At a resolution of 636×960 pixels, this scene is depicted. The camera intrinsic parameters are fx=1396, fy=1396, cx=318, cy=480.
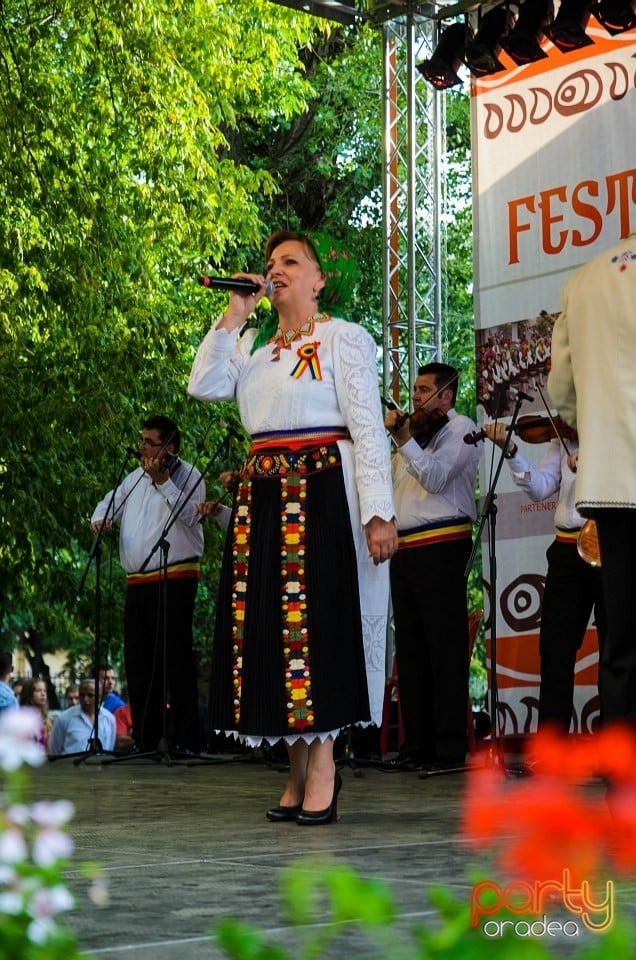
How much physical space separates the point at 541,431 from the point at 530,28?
2.23 metres

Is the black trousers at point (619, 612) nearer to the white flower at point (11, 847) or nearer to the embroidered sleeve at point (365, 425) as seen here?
the embroidered sleeve at point (365, 425)

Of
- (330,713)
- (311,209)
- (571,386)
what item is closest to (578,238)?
(571,386)

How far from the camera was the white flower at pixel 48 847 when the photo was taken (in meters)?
0.84

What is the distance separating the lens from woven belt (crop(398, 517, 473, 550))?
21.3 feet

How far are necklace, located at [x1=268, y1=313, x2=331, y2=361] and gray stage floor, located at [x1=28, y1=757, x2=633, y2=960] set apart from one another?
1.37 metres

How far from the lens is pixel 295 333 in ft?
13.5

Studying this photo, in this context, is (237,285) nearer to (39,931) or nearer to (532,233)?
(532,233)

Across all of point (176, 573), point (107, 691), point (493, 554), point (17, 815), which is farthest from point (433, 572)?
point (107, 691)

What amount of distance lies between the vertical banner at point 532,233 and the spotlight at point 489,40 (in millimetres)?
295

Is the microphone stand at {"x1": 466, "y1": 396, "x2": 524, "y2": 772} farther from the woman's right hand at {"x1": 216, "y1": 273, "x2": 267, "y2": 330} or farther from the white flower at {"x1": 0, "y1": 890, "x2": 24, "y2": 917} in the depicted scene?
the white flower at {"x1": 0, "y1": 890, "x2": 24, "y2": 917}

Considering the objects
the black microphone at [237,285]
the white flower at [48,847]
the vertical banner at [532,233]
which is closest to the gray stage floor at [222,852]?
the white flower at [48,847]

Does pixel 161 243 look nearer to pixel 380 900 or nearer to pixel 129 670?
pixel 129 670

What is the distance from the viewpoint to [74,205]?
974 cm

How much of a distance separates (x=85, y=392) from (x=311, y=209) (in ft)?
29.2
